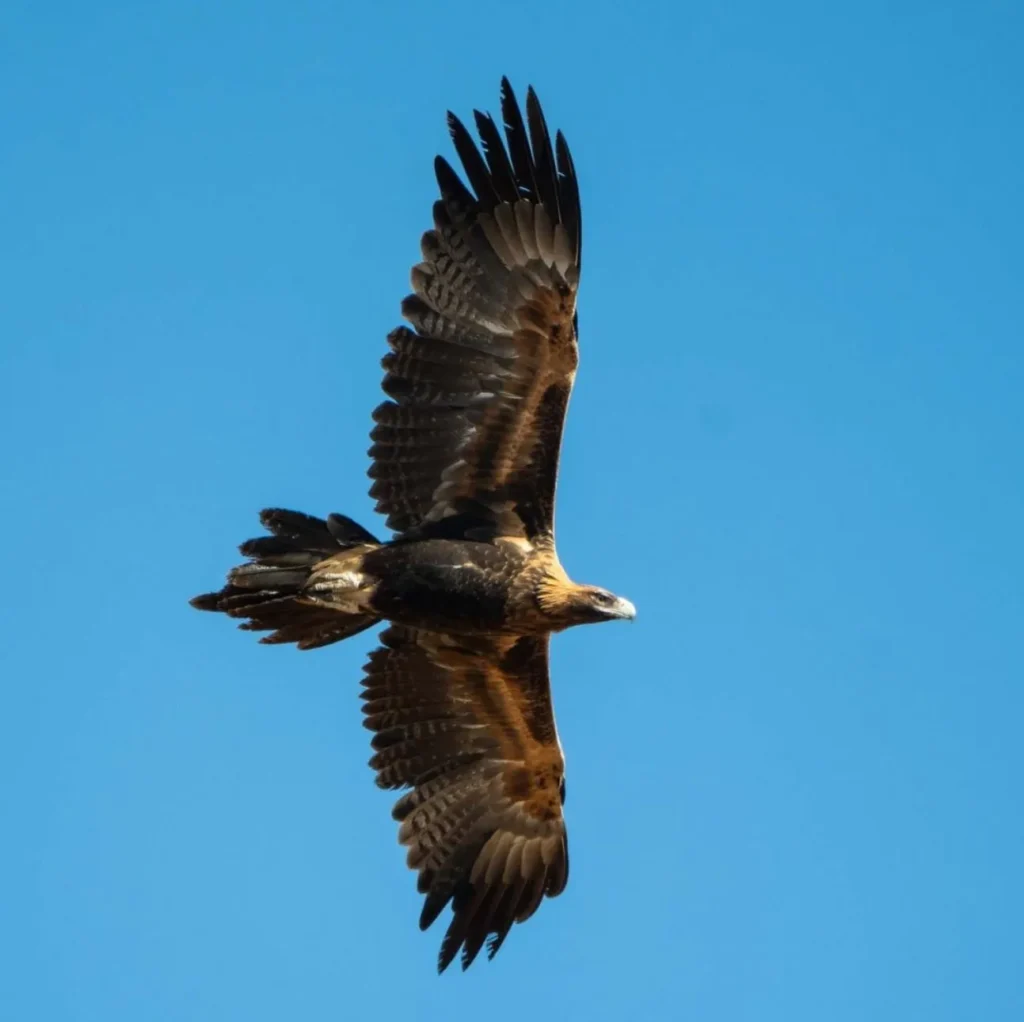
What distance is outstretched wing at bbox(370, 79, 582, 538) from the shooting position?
50.8 ft

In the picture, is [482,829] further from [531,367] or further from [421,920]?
[531,367]

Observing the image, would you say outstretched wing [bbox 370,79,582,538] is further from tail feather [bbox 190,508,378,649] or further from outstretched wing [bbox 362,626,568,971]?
outstretched wing [bbox 362,626,568,971]

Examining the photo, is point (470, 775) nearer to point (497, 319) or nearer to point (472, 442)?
point (472, 442)

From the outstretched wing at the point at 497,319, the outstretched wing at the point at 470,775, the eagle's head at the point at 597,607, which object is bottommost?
the outstretched wing at the point at 470,775

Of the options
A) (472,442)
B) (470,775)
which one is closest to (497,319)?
(472,442)

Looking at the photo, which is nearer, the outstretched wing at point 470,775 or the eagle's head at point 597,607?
the eagle's head at point 597,607

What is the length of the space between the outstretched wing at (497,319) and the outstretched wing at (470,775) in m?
1.46

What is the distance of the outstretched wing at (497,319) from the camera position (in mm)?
15484

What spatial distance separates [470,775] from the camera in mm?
16734

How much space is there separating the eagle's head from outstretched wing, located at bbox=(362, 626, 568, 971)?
4.10ft

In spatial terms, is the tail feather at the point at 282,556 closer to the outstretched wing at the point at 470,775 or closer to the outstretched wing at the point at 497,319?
the outstretched wing at the point at 497,319

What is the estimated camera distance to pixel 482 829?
16.7 m

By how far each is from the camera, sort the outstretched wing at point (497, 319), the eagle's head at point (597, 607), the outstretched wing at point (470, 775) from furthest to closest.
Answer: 1. the outstretched wing at point (470, 775)
2. the outstretched wing at point (497, 319)
3. the eagle's head at point (597, 607)

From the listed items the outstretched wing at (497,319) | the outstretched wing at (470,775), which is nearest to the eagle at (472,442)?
the outstretched wing at (497,319)
